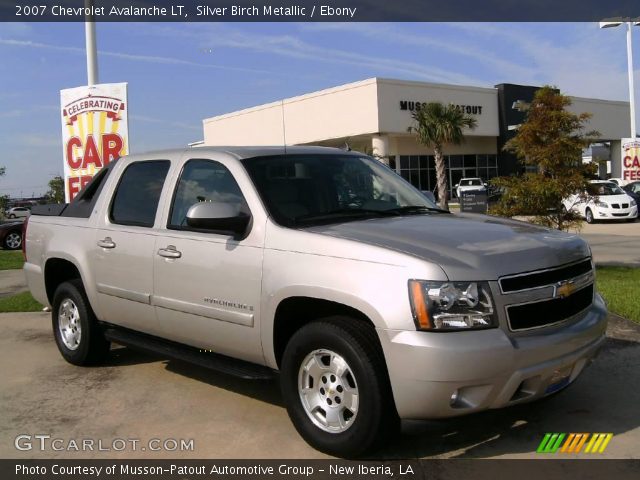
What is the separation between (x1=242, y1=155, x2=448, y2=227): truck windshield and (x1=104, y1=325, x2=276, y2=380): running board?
992 millimetres

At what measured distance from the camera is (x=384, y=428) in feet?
11.8

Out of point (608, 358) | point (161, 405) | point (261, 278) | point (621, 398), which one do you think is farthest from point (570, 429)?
point (161, 405)

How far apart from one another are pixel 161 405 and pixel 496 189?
8.60m

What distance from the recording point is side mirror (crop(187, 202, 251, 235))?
4129mm

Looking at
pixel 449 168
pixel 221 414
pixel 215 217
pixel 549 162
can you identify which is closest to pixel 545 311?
pixel 215 217

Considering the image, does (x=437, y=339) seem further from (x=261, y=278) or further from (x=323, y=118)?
(x=323, y=118)

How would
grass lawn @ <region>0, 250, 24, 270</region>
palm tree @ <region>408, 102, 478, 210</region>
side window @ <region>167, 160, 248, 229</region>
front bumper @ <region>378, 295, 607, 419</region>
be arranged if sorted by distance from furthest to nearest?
palm tree @ <region>408, 102, 478, 210</region> → grass lawn @ <region>0, 250, 24, 270</region> → side window @ <region>167, 160, 248, 229</region> → front bumper @ <region>378, 295, 607, 419</region>

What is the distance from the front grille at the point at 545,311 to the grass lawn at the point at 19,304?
7.34 m

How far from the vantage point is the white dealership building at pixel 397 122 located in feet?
130

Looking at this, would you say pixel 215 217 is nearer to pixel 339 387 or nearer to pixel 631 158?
pixel 339 387
